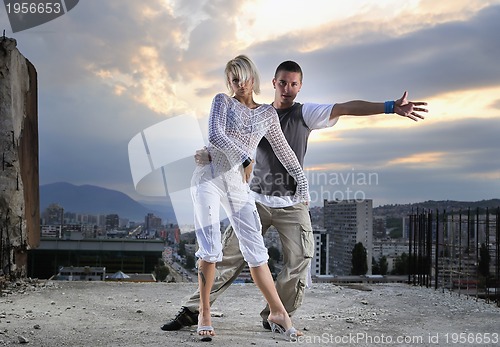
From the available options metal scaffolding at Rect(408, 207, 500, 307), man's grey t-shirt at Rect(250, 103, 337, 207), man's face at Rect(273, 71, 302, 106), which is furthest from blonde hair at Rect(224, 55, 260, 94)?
metal scaffolding at Rect(408, 207, 500, 307)

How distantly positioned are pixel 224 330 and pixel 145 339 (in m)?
0.58

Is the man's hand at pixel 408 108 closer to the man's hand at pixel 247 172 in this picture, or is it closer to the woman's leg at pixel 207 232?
the man's hand at pixel 247 172

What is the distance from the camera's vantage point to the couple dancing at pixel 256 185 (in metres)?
3.53

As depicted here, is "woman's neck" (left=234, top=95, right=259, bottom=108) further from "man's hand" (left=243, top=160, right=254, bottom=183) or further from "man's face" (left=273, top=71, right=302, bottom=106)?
"man's hand" (left=243, top=160, right=254, bottom=183)

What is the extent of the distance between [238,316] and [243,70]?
212cm

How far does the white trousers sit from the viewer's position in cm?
353

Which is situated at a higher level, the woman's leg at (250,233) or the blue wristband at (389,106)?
the blue wristband at (389,106)

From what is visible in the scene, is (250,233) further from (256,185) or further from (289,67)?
(289,67)

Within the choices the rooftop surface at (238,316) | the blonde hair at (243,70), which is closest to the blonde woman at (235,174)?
the blonde hair at (243,70)

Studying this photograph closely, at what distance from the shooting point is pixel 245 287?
647cm

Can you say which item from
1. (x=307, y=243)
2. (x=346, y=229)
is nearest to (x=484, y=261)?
(x=346, y=229)

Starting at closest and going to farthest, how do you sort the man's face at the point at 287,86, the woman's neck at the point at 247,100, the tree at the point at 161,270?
1. the woman's neck at the point at 247,100
2. the man's face at the point at 287,86
3. the tree at the point at 161,270

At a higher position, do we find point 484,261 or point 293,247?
point 293,247

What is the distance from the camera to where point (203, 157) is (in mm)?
3559
